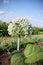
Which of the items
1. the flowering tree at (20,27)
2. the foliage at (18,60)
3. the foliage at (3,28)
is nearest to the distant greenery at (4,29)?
the foliage at (3,28)

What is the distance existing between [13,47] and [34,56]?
11.3 feet

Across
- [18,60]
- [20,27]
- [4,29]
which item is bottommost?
[4,29]

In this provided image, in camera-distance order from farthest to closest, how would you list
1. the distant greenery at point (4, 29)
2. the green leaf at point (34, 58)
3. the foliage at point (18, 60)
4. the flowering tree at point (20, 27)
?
the distant greenery at point (4, 29), the flowering tree at point (20, 27), the foliage at point (18, 60), the green leaf at point (34, 58)

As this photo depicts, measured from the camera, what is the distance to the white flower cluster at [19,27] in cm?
247

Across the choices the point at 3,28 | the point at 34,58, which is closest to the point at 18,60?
the point at 34,58

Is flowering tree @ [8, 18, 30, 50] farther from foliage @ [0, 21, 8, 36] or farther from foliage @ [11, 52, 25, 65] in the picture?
foliage @ [0, 21, 8, 36]

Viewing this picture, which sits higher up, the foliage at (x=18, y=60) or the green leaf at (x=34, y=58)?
the green leaf at (x=34, y=58)

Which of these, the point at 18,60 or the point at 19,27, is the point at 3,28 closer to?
the point at 19,27

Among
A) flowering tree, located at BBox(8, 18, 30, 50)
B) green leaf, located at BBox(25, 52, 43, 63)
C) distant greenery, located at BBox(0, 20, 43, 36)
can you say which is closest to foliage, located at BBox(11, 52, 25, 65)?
green leaf, located at BBox(25, 52, 43, 63)

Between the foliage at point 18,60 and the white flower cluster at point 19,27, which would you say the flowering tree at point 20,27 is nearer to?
the white flower cluster at point 19,27

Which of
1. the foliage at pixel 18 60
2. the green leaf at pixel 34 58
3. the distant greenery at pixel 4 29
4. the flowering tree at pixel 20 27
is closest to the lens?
the green leaf at pixel 34 58

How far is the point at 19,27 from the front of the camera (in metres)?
2.57

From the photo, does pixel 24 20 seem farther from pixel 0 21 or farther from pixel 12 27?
pixel 0 21

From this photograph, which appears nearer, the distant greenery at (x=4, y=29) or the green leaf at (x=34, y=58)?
the green leaf at (x=34, y=58)
